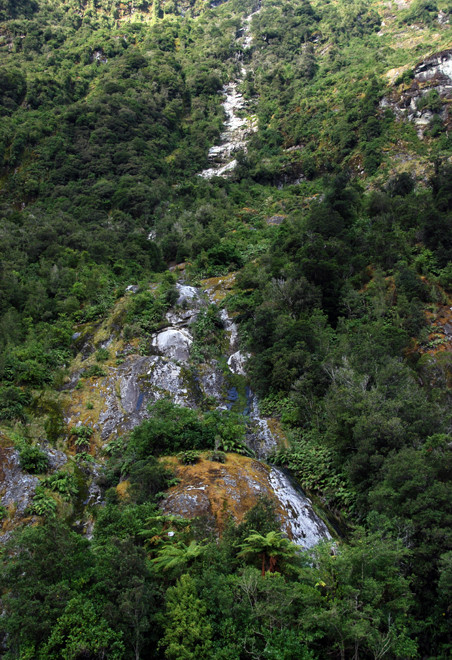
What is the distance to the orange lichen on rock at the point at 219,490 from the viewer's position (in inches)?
504

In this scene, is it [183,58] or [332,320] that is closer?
[332,320]

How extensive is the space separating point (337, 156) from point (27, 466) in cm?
4961

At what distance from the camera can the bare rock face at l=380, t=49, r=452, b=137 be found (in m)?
47.9

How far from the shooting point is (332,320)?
25.2 metres

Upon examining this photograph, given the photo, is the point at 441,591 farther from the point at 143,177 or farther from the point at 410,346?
the point at 143,177

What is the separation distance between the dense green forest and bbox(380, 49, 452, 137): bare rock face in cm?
28

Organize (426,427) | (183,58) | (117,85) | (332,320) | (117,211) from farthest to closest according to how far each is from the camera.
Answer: (183,58)
(117,85)
(117,211)
(332,320)
(426,427)

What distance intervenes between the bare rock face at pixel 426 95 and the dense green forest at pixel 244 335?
0.91 feet

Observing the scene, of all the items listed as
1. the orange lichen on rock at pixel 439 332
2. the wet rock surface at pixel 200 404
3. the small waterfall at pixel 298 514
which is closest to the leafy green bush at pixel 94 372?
the wet rock surface at pixel 200 404

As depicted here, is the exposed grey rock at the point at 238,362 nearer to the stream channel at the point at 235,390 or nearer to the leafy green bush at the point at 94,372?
the stream channel at the point at 235,390

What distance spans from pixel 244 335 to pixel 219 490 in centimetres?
1314

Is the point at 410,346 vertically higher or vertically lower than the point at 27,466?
lower

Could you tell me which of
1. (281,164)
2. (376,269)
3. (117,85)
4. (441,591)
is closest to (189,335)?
(376,269)

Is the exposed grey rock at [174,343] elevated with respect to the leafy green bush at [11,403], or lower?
lower
